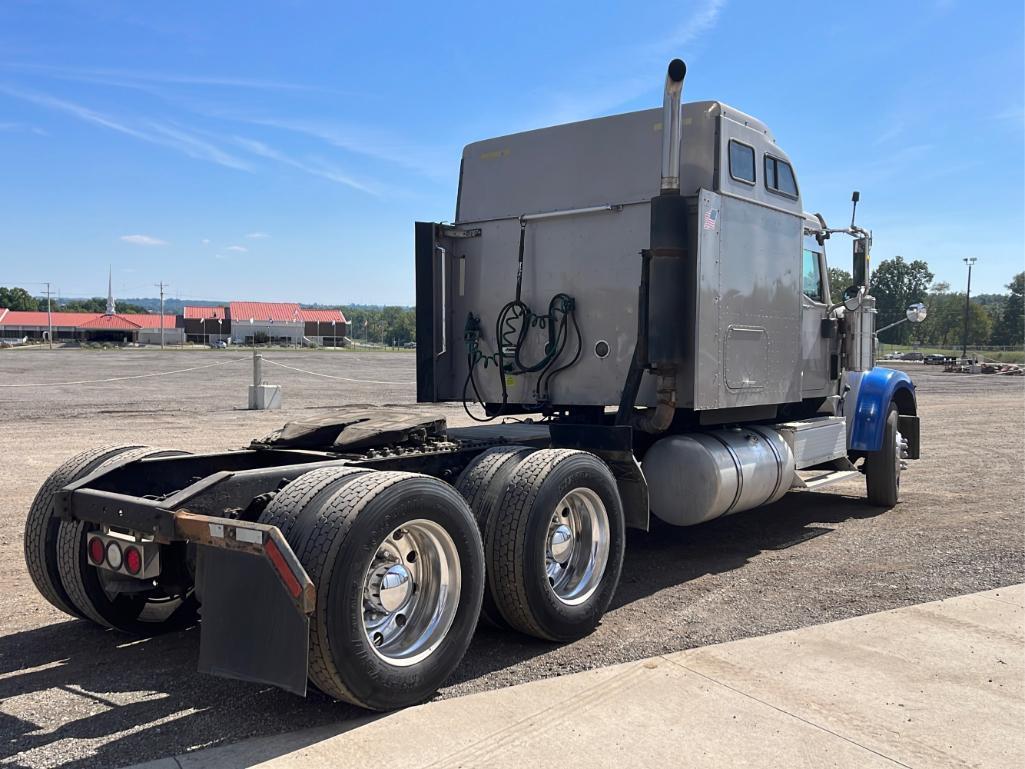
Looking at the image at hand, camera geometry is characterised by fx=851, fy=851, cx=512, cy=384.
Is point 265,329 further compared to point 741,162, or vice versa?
point 265,329

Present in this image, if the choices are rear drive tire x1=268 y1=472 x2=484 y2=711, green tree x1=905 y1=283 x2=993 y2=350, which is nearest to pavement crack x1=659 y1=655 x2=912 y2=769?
rear drive tire x1=268 y1=472 x2=484 y2=711

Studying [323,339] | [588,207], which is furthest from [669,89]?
[323,339]

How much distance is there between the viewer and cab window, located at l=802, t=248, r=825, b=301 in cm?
816

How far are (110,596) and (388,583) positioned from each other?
5.86ft

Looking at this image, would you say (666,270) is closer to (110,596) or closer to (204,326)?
(110,596)

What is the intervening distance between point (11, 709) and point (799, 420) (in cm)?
701

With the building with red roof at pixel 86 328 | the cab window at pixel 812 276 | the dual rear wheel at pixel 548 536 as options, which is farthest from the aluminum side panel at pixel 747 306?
the building with red roof at pixel 86 328

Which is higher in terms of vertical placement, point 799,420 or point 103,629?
point 799,420

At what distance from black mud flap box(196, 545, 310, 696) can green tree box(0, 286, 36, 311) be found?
16172cm

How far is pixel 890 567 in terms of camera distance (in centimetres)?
671

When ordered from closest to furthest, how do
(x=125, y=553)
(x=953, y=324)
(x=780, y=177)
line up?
(x=125, y=553) < (x=780, y=177) < (x=953, y=324)

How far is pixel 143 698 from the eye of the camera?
13.2 ft

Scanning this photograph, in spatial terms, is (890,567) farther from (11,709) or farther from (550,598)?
(11,709)

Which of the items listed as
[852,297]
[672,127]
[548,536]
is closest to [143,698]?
[548,536]
